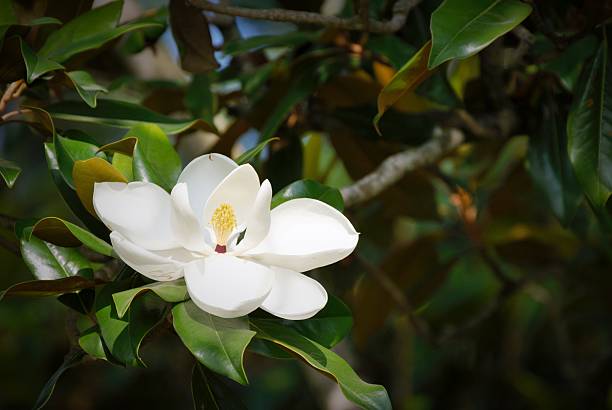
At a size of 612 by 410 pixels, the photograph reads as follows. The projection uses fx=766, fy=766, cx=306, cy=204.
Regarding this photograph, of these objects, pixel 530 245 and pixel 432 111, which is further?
pixel 530 245

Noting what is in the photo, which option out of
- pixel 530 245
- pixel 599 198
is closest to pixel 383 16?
pixel 599 198

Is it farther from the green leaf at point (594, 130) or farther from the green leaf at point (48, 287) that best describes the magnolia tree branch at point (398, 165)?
the green leaf at point (48, 287)

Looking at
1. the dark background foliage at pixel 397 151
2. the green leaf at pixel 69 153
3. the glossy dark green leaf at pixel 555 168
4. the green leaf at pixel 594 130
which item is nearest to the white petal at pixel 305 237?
the dark background foliage at pixel 397 151

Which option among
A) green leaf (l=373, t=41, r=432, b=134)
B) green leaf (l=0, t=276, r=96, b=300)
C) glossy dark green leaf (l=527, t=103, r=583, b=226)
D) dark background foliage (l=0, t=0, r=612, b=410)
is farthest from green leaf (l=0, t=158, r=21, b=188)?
glossy dark green leaf (l=527, t=103, r=583, b=226)

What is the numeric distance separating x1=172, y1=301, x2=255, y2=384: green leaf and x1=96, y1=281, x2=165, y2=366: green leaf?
37 mm

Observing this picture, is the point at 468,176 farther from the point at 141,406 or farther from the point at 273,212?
the point at 141,406

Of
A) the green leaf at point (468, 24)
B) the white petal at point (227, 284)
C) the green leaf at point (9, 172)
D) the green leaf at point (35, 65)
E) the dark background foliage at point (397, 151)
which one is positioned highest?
the green leaf at point (468, 24)

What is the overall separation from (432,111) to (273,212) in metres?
0.58

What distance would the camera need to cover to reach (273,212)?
768 mm

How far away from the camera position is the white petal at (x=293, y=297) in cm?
72

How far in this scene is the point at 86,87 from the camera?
840 millimetres

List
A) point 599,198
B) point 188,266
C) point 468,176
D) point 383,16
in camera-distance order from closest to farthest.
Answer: point 188,266, point 599,198, point 383,16, point 468,176

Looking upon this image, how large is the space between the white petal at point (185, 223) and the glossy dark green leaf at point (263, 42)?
455 mm

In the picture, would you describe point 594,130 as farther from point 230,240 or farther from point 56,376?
point 56,376
